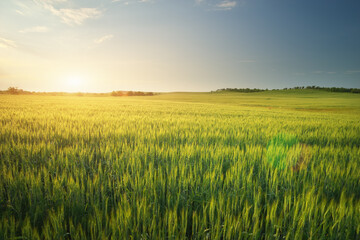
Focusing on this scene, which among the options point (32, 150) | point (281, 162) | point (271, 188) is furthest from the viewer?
point (32, 150)

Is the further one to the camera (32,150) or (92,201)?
(32,150)

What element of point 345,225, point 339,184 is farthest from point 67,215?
point 339,184

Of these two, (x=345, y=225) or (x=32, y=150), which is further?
(x=32, y=150)

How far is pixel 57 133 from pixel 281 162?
15.9ft

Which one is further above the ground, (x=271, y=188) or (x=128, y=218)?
(x=128, y=218)

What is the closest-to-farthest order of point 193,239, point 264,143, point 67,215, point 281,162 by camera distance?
point 193,239
point 67,215
point 281,162
point 264,143

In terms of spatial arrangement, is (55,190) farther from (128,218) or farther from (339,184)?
(339,184)

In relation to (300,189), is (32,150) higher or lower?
higher

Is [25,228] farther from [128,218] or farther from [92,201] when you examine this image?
[128,218]

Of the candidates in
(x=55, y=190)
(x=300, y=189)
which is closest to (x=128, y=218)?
(x=55, y=190)

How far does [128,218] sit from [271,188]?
156cm

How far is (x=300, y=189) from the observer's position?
2.00 meters

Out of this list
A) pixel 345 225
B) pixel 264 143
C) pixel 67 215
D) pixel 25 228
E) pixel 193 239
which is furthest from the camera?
pixel 264 143

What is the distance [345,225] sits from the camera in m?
1.31
